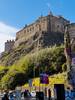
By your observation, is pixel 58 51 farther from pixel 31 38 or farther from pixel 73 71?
pixel 31 38

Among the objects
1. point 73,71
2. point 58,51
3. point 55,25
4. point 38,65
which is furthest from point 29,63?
point 55,25

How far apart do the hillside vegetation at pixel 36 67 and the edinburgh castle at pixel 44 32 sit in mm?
24470

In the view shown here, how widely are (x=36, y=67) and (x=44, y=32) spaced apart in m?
36.4

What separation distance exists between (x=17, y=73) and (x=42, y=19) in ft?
173

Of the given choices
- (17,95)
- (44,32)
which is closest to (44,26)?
(44,32)

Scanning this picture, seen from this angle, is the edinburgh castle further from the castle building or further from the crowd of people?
the crowd of people

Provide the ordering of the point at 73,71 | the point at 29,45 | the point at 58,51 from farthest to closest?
the point at 29,45 → the point at 58,51 → the point at 73,71

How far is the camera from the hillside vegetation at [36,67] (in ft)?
264

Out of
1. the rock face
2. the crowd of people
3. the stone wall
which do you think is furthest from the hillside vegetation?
the crowd of people

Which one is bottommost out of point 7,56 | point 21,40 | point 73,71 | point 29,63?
point 73,71

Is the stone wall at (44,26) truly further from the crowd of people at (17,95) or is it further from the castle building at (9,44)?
the crowd of people at (17,95)

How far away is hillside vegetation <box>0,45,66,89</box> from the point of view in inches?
3170

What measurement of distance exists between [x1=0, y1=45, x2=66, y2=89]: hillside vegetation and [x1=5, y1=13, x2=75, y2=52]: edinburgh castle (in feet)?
80.3

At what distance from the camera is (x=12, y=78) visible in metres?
80.9
